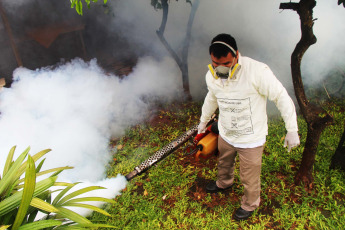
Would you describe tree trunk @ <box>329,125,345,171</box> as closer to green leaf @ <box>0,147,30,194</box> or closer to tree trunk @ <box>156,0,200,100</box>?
tree trunk @ <box>156,0,200,100</box>

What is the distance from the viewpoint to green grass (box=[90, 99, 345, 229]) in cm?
321

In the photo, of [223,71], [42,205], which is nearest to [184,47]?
[223,71]

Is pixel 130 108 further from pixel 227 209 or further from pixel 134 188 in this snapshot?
pixel 227 209

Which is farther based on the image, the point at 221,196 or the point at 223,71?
the point at 221,196

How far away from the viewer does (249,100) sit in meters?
2.52

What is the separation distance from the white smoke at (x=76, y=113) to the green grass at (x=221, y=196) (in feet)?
1.45

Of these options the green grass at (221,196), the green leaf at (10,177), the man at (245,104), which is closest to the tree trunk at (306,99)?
the green grass at (221,196)

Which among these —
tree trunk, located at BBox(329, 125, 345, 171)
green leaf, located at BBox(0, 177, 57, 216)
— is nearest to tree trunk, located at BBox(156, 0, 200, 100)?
tree trunk, located at BBox(329, 125, 345, 171)

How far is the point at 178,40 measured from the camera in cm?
843

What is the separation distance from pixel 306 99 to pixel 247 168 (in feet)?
3.84

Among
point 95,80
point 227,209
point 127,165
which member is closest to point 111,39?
point 95,80

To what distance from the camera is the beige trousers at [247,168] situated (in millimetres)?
2795

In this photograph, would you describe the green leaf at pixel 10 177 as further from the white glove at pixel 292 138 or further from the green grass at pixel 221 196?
the white glove at pixel 292 138

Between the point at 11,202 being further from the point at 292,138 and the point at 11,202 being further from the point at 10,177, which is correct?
the point at 292,138
